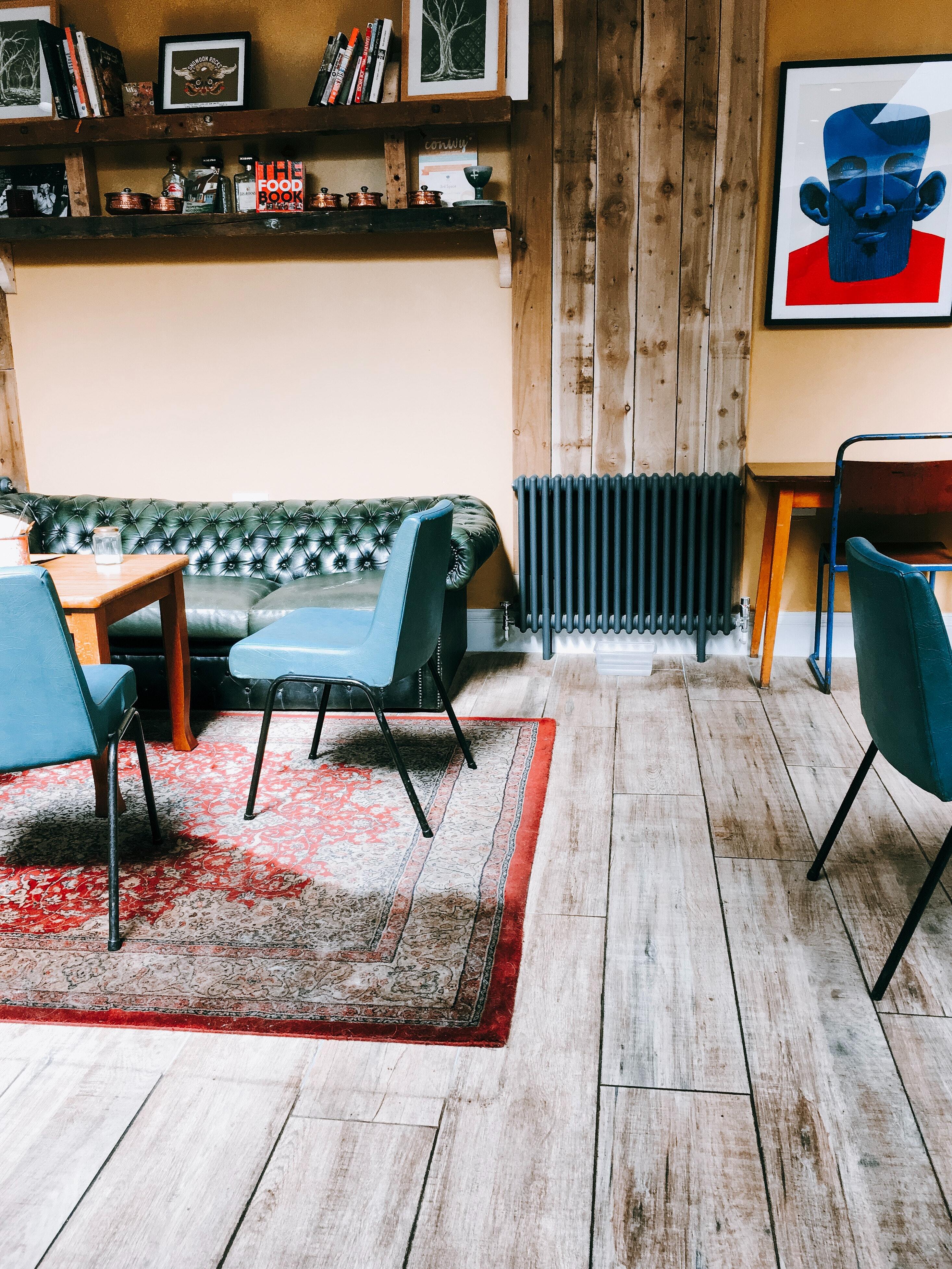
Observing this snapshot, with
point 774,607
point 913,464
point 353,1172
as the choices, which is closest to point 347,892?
point 353,1172

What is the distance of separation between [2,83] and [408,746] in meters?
3.18

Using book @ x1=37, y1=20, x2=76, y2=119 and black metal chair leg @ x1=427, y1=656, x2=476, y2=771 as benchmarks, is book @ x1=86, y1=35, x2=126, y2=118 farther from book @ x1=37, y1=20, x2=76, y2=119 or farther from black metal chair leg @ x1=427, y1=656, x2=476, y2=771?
black metal chair leg @ x1=427, y1=656, x2=476, y2=771

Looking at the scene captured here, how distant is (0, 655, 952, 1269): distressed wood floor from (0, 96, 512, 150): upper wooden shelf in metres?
2.81

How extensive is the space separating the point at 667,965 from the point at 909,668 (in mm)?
774

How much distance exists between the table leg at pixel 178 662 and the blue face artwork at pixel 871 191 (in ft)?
9.31

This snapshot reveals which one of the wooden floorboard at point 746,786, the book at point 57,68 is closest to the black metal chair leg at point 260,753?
the wooden floorboard at point 746,786

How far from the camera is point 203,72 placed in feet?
12.6

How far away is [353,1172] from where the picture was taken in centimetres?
145

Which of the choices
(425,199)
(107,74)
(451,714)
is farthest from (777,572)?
(107,74)

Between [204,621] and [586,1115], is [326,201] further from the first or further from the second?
[586,1115]

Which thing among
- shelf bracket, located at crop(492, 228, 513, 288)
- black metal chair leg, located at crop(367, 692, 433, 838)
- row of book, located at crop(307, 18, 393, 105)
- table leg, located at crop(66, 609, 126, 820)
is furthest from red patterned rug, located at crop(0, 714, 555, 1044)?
row of book, located at crop(307, 18, 393, 105)

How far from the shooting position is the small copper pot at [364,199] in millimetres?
3676

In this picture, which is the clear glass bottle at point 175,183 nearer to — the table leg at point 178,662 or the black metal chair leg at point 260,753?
the table leg at point 178,662

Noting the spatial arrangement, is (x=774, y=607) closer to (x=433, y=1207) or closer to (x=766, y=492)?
(x=766, y=492)
